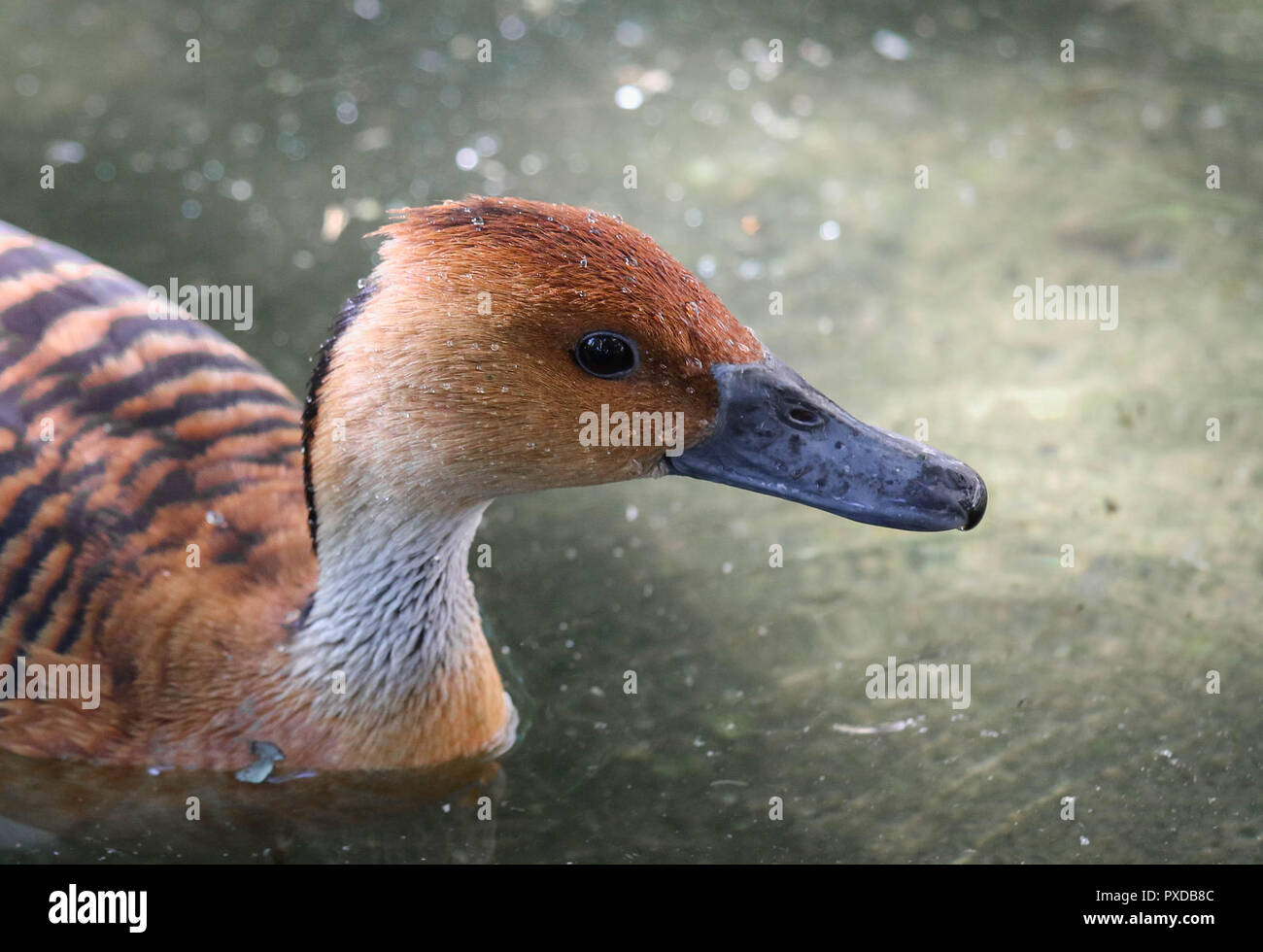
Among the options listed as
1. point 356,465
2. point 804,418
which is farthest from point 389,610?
point 804,418

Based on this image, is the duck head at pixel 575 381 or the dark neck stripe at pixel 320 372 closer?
the duck head at pixel 575 381

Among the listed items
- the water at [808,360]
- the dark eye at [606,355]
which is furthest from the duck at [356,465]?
the water at [808,360]

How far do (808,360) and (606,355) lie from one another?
2356 mm

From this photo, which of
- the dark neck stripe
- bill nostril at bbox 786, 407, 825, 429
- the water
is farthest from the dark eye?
the water

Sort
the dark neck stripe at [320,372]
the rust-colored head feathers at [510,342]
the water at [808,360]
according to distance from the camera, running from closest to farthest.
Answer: the rust-colored head feathers at [510,342], the dark neck stripe at [320,372], the water at [808,360]

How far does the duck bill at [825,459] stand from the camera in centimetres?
307

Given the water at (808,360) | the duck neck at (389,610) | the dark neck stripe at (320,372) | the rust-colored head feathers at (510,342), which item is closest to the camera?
the rust-colored head feathers at (510,342)

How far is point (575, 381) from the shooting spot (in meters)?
3.08

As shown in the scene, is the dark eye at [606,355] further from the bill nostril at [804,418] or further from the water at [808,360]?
the water at [808,360]

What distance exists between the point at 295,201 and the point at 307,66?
1.21 meters

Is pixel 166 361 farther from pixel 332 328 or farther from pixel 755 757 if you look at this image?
pixel 755 757

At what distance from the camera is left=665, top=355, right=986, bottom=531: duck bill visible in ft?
10.1
